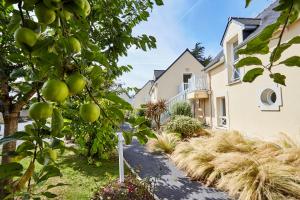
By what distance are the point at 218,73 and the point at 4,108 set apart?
1107 cm

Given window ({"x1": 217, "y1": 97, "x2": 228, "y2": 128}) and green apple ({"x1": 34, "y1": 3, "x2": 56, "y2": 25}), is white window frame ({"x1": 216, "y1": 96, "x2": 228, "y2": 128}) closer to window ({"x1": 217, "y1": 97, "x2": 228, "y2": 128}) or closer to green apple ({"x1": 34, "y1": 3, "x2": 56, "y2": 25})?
window ({"x1": 217, "y1": 97, "x2": 228, "y2": 128})

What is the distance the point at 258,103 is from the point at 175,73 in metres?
14.9

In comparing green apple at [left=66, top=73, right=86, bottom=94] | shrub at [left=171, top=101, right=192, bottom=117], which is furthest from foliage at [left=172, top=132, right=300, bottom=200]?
shrub at [left=171, top=101, right=192, bottom=117]

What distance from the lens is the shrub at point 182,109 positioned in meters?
15.6

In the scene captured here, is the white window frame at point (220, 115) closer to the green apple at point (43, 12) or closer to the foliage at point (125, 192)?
the foliage at point (125, 192)

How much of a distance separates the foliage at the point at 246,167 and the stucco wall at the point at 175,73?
1543 centimetres

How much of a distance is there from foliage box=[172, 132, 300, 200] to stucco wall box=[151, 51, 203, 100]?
50.6 ft

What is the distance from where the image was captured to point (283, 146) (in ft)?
21.3

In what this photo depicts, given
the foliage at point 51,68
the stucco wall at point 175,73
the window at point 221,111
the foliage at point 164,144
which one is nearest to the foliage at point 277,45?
the foliage at point 51,68

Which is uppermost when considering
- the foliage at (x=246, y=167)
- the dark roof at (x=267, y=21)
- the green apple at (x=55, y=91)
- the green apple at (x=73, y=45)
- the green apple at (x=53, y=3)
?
the dark roof at (x=267, y=21)

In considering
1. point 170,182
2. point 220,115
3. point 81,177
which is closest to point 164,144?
point 170,182

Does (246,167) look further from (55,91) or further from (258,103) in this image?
(55,91)

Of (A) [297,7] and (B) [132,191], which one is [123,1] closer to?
(A) [297,7]

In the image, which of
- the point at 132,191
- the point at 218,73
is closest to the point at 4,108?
the point at 132,191
